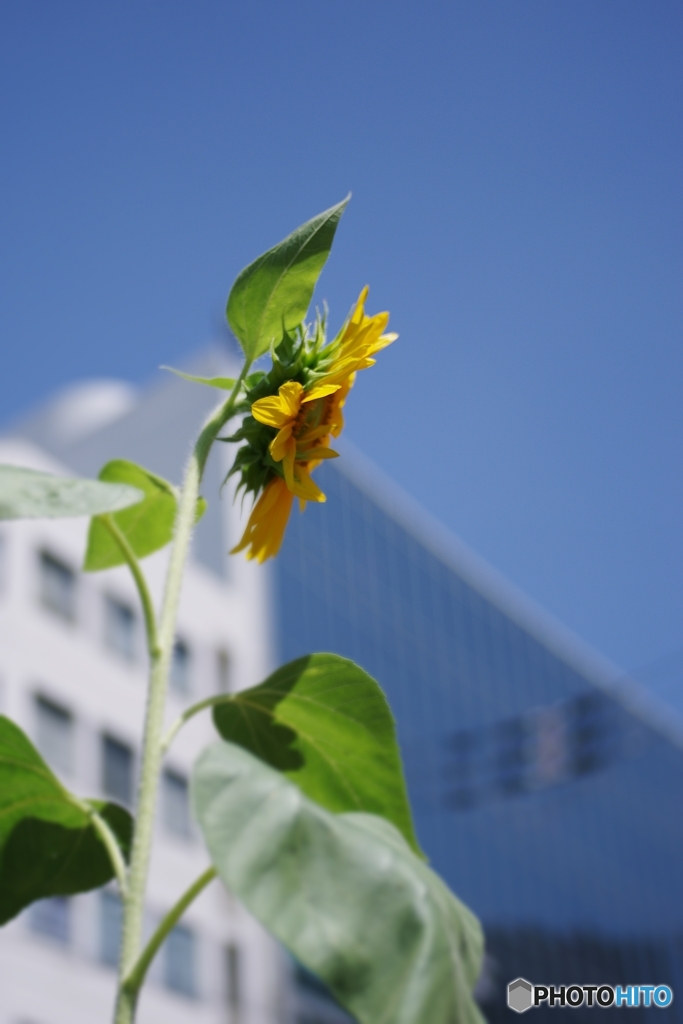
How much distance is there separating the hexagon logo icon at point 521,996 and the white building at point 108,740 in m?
12.6

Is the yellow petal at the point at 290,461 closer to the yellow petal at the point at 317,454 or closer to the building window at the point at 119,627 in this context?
the yellow petal at the point at 317,454

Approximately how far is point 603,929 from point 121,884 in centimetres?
2577

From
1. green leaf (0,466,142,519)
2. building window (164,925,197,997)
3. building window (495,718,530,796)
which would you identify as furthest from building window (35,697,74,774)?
green leaf (0,466,142,519)

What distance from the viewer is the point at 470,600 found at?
27.5 meters

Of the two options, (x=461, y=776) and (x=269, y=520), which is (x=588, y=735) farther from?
(x=269, y=520)

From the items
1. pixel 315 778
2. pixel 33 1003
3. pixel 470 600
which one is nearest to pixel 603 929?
pixel 470 600

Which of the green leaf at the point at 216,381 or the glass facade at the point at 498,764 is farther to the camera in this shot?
the glass facade at the point at 498,764

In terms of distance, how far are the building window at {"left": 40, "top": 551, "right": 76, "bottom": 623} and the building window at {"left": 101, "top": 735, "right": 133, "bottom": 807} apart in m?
1.84

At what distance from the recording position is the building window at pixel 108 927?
13992 millimetres

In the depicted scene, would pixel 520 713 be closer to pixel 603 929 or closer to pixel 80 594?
pixel 603 929

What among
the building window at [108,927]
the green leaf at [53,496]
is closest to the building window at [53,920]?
the building window at [108,927]

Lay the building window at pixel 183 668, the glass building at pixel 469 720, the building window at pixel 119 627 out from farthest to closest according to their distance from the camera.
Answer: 1. the glass building at pixel 469 720
2. the building window at pixel 183 668
3. the building window at pixel 119 627

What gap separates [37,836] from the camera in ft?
2.72

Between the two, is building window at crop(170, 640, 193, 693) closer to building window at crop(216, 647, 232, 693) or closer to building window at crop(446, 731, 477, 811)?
building window at crop(216, 647, 232, 693)
